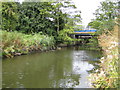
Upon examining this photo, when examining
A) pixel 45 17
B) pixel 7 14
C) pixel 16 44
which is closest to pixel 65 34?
pixel 45 17

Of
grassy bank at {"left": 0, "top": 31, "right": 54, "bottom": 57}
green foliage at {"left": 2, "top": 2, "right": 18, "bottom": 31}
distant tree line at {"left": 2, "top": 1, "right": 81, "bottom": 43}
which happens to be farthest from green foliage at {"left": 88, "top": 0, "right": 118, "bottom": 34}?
green foliage at {"left": 2, "top": 2, "right": 18, "bottom": 31}

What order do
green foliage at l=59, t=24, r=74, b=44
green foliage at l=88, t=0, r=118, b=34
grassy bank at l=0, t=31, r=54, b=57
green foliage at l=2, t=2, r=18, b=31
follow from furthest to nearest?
green foliage at l=59, t=24, r=74, b=44 → green foliage at l=2, t=2, r=18, b=31 → green foliage at l=88, t=0, r=118, b=34 → grassy bank at l=0, t=31, r=54, b=57

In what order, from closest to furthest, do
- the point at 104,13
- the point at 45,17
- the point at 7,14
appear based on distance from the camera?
1. the point at 104,13
2. the point at 7,14
3. the point at 45,17

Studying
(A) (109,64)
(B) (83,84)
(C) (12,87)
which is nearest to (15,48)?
(C) (12,87)

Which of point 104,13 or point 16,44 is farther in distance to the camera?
point 104,13

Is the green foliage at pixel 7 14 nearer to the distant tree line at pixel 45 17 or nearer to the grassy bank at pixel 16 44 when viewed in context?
the distant tree line at pixel 45 17

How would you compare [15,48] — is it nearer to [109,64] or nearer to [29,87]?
[29,87]

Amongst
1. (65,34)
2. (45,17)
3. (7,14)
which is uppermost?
(7,14)

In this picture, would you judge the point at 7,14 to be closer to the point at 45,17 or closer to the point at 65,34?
the point at 45,17

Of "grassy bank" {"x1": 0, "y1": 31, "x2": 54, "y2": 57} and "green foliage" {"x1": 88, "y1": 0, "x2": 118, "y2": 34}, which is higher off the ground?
"green foliage" {"x1": 88, "y1": 0, "x2": 118, "y2": 34}

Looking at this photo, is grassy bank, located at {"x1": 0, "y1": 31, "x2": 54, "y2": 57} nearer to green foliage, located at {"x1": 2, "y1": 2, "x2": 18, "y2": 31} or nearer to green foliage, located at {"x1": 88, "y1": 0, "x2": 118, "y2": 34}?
green foliage, located at {"x1": 2, "y1": 2, "x2": 18, "y2": 31}

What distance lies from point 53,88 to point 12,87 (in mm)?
1175

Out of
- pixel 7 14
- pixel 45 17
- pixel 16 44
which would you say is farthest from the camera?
pixel 45 17

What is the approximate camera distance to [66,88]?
12.9 feet
